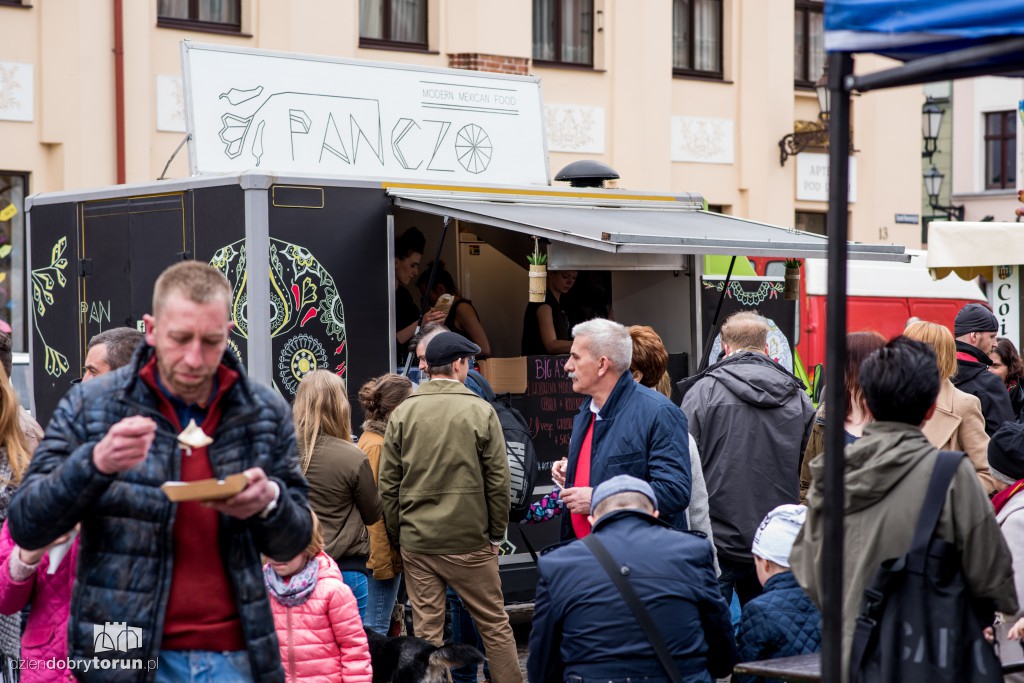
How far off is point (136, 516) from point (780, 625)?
92.5 inches

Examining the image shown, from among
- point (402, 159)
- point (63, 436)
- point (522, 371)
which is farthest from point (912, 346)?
point (402, 159)

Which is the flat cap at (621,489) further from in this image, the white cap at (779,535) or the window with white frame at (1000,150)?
the window with white frame at (1000,150)

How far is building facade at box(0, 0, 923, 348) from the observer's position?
15484 mm

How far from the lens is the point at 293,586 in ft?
15.4

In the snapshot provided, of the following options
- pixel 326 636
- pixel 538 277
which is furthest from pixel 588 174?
pixel 326 636

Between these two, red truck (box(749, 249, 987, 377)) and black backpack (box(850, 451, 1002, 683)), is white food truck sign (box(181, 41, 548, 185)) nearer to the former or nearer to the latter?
red truck (box(749, 249, 987, 377))

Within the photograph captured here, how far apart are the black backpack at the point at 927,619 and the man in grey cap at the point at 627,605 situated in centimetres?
76

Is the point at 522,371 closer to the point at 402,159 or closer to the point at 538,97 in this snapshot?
the point at 402,159

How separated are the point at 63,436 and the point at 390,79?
22.5 feet

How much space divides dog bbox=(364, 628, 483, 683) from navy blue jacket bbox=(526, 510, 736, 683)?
1.75m

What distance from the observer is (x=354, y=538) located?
6609mm

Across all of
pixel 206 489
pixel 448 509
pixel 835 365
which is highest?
pixel 835 365

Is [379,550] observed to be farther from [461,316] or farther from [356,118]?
[356,118]

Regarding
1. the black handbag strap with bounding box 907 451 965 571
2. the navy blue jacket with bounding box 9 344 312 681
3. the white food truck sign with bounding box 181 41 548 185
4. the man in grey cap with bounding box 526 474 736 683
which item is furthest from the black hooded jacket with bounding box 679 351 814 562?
the navy blue jacket with bounding box 9 344 312 681
